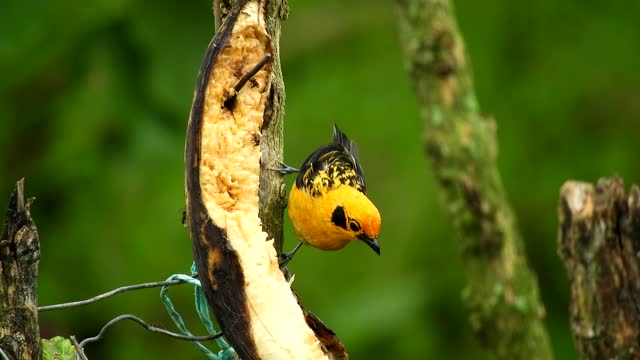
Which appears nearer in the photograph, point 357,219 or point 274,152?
point 274,152

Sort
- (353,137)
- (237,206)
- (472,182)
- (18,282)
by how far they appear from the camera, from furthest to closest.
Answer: (353,137) → (472,182) → (237,206) → (18,282)

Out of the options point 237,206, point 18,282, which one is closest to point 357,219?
point 237,206

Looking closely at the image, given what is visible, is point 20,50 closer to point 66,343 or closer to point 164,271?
point 164,271

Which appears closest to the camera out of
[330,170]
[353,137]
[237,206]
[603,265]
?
[237,206]

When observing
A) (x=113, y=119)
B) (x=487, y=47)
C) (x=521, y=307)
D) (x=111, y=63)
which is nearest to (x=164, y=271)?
(x=113, y=119)

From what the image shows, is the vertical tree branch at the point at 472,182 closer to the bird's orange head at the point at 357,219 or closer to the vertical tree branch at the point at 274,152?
the bird's orange head at the point at 357,219

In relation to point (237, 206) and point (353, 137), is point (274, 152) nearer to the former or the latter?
point (237, 206)
